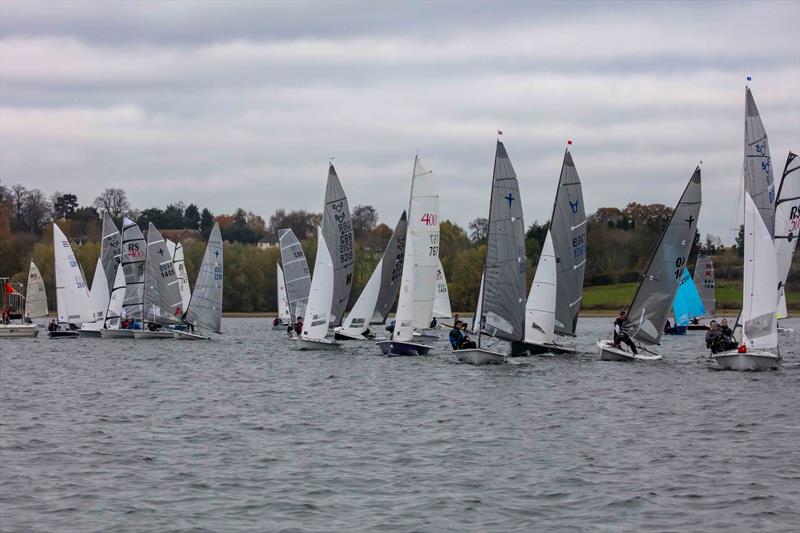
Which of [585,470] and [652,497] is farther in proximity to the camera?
[585,470]

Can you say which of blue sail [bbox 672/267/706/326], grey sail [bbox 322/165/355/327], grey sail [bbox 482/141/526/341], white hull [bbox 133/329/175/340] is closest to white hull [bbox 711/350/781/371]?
grey sail [bbox 482/141/526/341]

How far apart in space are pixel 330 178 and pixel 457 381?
15208 millimetres

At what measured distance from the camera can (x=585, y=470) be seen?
17156 millimetres

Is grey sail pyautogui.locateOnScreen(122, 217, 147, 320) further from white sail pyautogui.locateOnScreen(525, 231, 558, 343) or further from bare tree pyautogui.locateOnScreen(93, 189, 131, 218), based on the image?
bare tree pyautogui.locateOnScreen(93, 189, 131, 218)

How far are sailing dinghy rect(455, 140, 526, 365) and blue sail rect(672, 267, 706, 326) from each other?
28.1 metres

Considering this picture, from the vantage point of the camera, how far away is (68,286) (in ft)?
178

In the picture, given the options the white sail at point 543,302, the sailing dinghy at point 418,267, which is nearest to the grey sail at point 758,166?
the white sail at point 543,302

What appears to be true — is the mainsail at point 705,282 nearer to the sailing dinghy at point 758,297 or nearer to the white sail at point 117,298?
the white sail at point 117,298

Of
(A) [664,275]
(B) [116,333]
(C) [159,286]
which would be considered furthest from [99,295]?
(A) [664,275]

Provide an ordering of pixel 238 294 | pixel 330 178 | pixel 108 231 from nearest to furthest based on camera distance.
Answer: pixel 330 178
pixel 108 231
pixel 238 294

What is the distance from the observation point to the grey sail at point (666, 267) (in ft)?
118

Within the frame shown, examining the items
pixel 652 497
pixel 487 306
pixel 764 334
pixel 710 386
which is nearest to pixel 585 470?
pixel 652 497

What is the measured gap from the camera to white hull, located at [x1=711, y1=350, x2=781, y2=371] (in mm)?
31297

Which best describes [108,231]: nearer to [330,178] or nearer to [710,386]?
[330,178]
